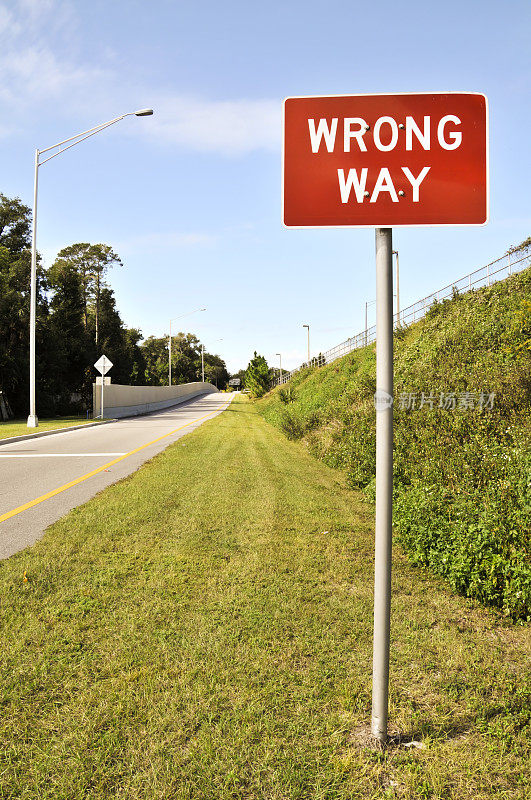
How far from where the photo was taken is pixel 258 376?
192ft

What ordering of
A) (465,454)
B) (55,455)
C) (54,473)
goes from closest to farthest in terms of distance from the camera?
(465,454), (54,473), (55,455)

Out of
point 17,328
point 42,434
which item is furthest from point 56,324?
point 42,434

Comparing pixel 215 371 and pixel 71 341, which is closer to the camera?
pixel 71 341

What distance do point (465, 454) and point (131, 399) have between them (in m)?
34.1

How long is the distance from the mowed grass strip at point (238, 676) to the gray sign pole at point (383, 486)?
30 cm

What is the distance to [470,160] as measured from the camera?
97.3 inches

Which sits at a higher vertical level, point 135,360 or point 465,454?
point 135,360

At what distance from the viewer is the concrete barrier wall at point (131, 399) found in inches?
1264

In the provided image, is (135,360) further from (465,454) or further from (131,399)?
(465,454)

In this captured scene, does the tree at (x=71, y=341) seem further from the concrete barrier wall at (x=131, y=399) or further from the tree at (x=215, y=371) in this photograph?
the tree at (x=215, y=371)

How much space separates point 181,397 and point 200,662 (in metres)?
56.6

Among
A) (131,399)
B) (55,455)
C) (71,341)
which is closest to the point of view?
(55,455)

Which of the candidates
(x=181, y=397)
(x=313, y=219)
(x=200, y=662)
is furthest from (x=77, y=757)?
(x=181, y=397)

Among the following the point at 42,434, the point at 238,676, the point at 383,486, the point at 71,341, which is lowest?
the point at 238,676
